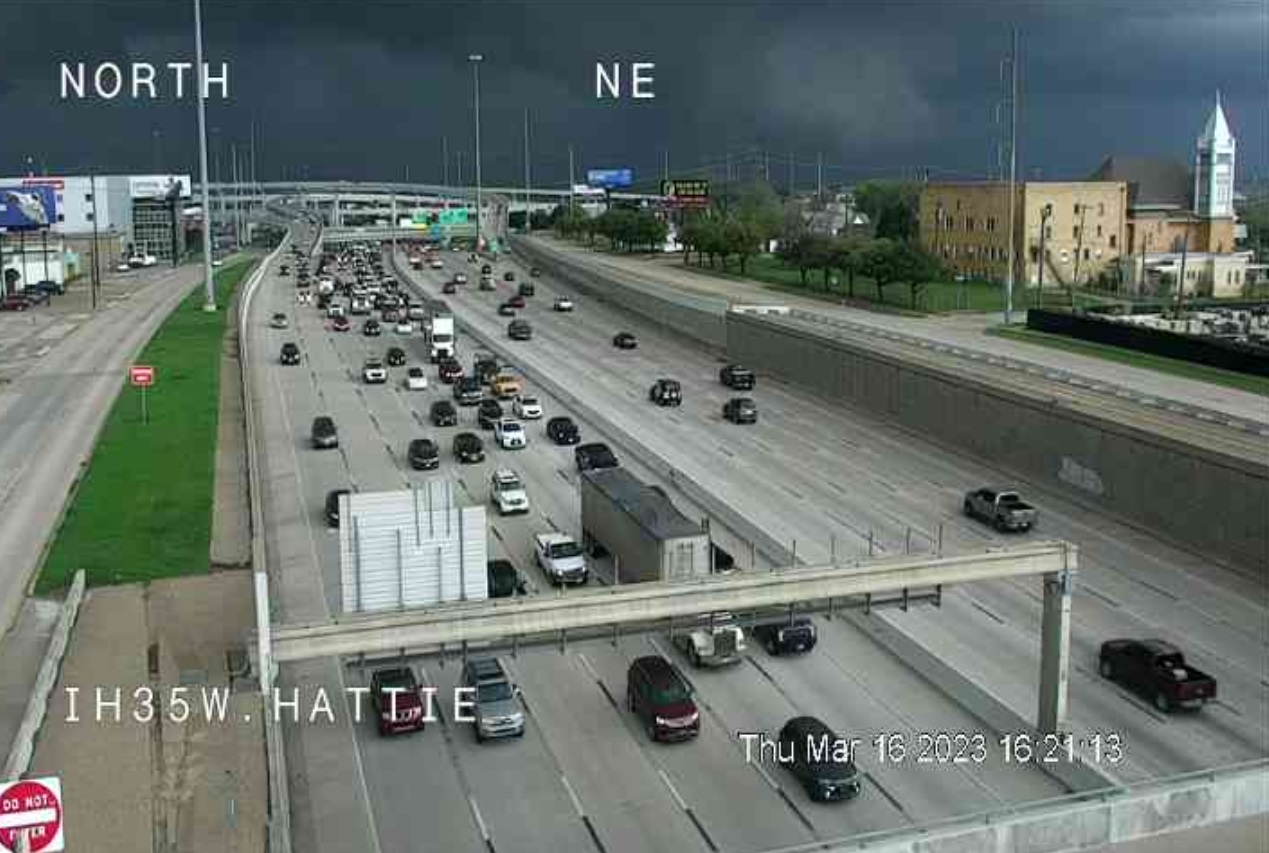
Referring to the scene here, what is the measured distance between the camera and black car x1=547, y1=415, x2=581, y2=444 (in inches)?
1868

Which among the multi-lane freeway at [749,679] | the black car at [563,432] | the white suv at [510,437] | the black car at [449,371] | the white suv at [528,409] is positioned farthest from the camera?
the black car at [449,371]

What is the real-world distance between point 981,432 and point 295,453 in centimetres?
2266

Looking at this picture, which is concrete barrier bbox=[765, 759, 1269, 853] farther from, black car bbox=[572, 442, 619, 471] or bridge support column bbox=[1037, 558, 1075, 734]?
black car bbox=[572, 442, 619, 471]

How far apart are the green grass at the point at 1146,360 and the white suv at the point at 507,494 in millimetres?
26918

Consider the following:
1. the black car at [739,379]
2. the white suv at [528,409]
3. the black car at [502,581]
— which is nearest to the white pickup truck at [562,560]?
the black car at [502,581]

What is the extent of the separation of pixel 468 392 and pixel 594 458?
1603cm

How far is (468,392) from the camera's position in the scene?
56656mm

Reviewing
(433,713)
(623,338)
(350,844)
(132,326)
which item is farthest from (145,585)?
(132,326)

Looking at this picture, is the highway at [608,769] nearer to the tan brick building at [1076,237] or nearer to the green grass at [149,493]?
the green grass at [149,493]

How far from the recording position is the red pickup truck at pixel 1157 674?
2345 centimetres

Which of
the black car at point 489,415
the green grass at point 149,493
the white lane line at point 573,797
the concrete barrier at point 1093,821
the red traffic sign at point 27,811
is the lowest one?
the white lane line at point 573,797

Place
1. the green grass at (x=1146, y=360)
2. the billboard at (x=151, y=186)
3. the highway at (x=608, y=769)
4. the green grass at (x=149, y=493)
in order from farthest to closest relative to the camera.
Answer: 1. the billboard at (x=151, y=186)
2. the green grass at (x=1146, y=360)
3. the green grass at (x=149, y=493)
4. the highway at (x=608, y=769)

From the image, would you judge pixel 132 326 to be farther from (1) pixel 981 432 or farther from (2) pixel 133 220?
(2) pixel 133 220

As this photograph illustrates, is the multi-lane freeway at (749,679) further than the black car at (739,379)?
No
